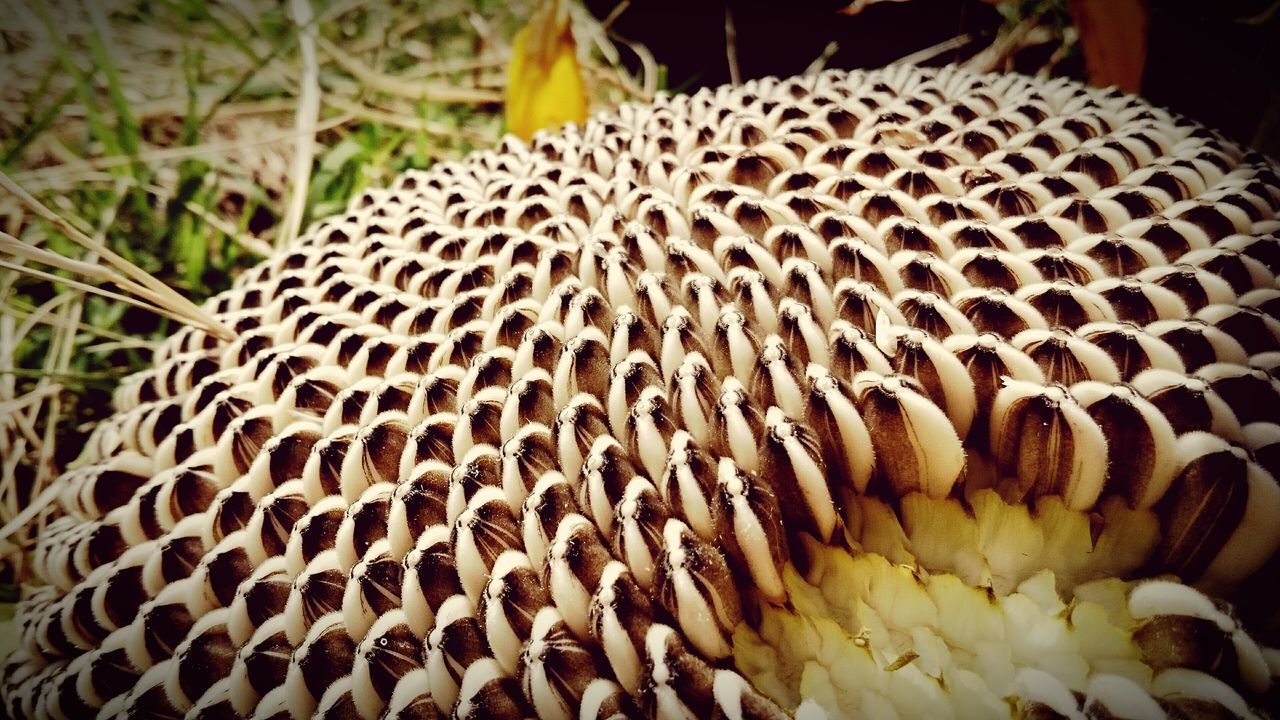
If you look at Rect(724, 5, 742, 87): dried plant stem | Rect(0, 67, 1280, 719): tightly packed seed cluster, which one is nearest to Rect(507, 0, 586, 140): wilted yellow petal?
Rect(724, 5, 742, 87): dried plant stem

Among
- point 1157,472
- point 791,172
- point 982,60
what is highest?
point 982,60

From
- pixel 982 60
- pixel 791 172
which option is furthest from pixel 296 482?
Result: pixel 982 60

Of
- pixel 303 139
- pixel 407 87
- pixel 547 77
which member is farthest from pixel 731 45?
pixel 303 139

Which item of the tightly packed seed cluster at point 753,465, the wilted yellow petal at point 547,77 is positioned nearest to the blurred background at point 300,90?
the wilted yellow petal at point 547,77

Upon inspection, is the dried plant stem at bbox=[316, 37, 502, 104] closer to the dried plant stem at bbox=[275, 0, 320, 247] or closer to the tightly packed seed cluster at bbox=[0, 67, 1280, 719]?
the dried plant stem at bbox=[275, 0, 320, 247]

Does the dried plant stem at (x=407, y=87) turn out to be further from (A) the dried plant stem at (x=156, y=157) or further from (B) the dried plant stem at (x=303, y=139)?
(A) the dried plant stem at (x=156, y=157)

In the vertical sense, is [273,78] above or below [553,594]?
above

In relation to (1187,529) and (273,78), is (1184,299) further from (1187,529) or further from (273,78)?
(273,78)

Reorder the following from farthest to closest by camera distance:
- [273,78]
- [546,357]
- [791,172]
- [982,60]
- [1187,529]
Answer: [273,78] < [982,60] < [791,172] < [546,357] < [1187,529]
